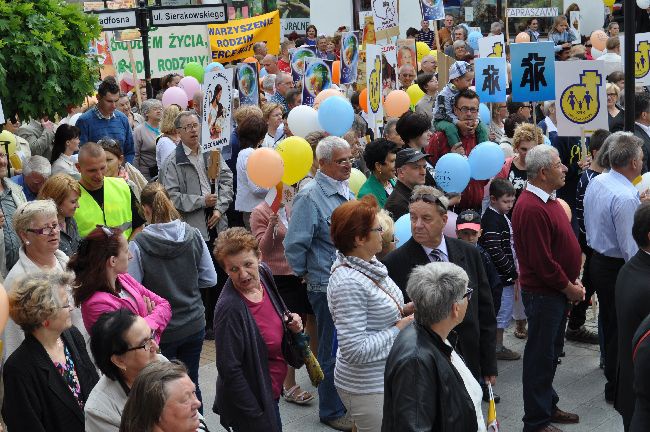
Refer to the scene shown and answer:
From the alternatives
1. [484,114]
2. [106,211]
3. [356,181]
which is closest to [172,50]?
[484,114]

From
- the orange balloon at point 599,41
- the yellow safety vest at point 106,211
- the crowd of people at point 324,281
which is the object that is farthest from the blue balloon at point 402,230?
the orange balloon at point 599,41

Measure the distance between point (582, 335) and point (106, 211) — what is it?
169 inches

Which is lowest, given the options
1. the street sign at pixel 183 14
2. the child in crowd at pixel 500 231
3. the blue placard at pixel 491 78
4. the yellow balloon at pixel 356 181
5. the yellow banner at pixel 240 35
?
the child in crowd at pixel 500 231

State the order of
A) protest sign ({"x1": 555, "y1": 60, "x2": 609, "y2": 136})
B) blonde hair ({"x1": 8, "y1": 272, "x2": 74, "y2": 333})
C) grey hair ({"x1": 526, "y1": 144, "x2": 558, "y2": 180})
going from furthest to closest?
protest sign ({"x1": 555, "y1": 60, "x2": 609, "y2": 136}) < grey hair ({"x1": 526, "y1": 144, "x2": 558, "y2": 180}) < blonde hair ({"x1": 8, "y1": 272, "x2": 74, "y2": 333})

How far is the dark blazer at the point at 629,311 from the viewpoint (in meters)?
5.27

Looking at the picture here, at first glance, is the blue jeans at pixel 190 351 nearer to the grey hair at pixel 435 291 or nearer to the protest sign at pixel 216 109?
the grey hair at pixel 435 291

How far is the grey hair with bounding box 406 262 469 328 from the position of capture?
4.14 metres

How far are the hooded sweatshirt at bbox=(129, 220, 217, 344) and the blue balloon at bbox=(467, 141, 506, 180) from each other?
293 cm

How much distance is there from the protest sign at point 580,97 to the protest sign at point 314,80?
3.53m

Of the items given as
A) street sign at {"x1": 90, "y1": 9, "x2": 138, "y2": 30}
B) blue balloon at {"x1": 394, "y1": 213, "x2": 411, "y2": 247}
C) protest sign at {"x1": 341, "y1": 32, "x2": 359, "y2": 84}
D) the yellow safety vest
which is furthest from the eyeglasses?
protest sign at {"x1": 341, "y1": 32, "x2": 359, "y2": 84}

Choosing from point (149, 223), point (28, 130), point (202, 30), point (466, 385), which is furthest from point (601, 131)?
point (202, 30)

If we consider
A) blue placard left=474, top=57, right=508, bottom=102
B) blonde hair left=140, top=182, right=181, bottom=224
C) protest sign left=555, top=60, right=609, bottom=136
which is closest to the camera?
blonde hair left=140, top=182, right=181, bottom=224

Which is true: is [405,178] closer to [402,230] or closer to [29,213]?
[402,230]

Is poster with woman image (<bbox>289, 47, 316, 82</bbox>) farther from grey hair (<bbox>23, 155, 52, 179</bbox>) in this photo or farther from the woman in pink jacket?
the woman in pink jacket
